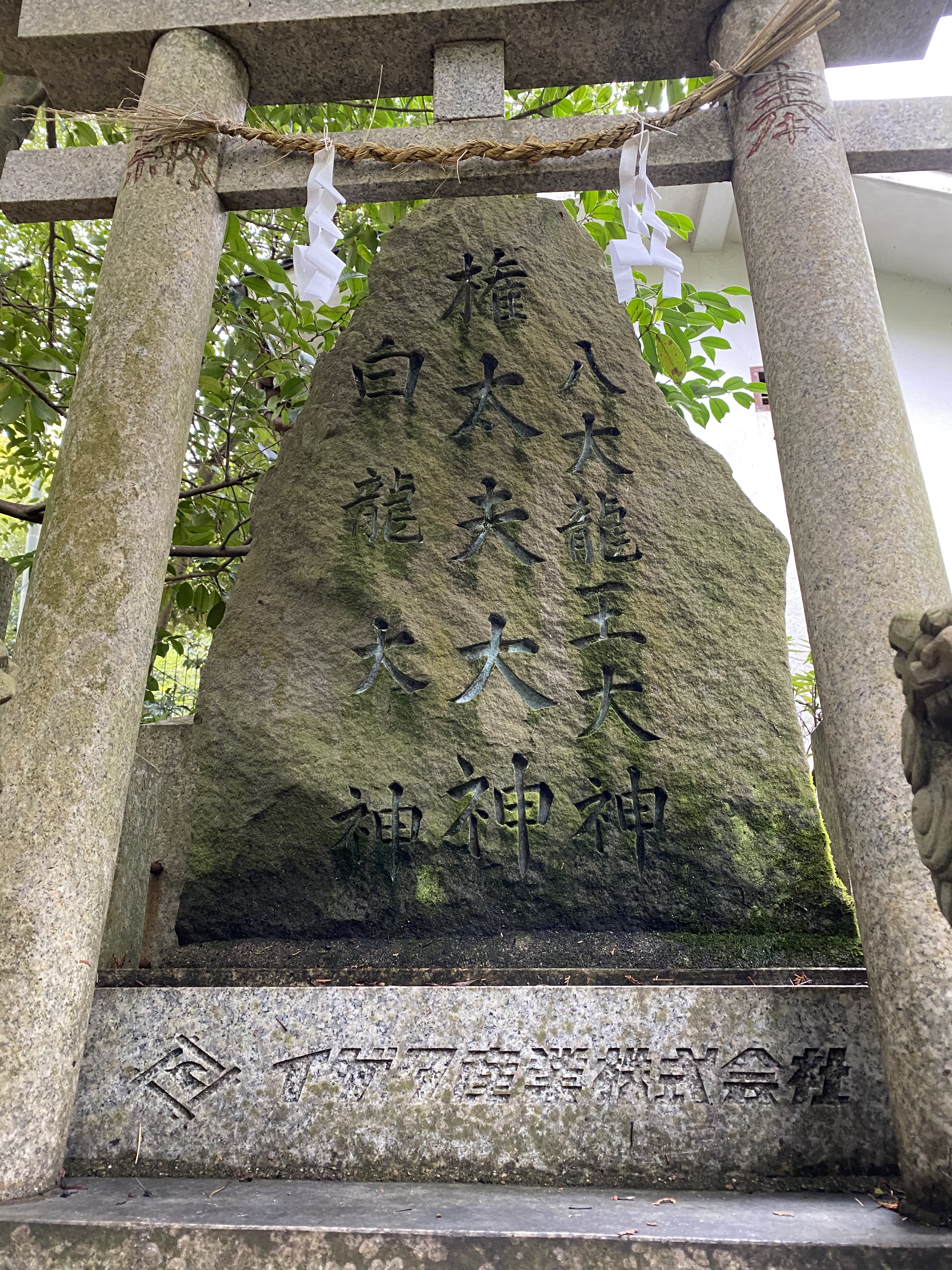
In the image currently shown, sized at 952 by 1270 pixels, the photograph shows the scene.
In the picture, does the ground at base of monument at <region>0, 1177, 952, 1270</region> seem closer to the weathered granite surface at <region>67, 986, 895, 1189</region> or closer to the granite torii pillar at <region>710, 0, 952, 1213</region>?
the weathered granite surface at <region>67, 986, 895, 1189</region>

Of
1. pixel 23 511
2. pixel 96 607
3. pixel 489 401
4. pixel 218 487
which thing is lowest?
pixel 96 607

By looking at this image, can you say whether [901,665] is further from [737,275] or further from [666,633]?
[737,275]

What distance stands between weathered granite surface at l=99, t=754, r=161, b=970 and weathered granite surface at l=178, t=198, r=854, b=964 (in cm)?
38

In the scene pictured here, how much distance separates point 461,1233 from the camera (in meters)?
1.27

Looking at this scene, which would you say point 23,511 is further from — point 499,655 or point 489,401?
point 499,655

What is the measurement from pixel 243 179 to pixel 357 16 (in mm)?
516

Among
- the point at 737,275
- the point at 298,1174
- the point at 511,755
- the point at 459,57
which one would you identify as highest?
the point at 737,275

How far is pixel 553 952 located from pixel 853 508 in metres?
1.20

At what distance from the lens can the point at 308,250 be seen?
2309 millimetres

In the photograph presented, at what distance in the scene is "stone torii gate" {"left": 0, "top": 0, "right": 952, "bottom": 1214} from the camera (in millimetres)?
1664

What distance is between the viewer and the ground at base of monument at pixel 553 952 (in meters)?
2.09

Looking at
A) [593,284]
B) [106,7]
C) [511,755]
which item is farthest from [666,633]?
[106,7]

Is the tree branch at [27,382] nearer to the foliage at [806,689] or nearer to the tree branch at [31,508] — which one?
the tree branch at [31,508]

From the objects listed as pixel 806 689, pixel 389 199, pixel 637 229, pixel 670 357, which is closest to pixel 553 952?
pixel 637 229
